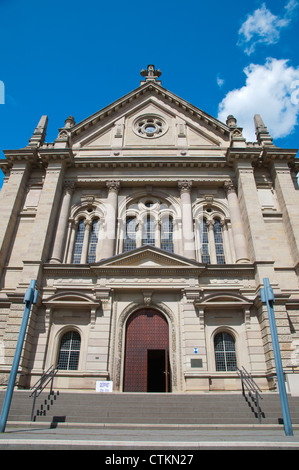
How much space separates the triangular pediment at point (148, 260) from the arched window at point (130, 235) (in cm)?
243

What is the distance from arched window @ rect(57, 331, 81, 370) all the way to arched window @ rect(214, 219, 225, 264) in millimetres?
9800

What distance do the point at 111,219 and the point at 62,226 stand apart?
319 cm

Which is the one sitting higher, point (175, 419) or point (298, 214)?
point (298, 214)

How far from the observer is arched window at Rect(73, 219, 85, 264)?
67.3 feet

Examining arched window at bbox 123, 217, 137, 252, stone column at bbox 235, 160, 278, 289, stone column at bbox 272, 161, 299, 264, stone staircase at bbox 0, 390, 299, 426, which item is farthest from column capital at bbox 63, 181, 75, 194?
stone column at bbox 272, 161, 299, 264

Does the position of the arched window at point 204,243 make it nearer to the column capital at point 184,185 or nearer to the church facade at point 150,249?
the church facade at point 150,249

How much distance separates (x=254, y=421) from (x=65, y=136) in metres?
21.4

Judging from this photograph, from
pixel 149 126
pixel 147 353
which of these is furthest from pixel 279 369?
pixel 149 126

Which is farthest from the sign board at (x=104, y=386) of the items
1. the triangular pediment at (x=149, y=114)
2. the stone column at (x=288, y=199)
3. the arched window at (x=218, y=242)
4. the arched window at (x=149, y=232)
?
the triangular pediment at (x=149, y=114)

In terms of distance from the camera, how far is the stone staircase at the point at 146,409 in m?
11.0

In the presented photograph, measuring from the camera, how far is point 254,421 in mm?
11102

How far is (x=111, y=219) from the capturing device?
21.1 meters
